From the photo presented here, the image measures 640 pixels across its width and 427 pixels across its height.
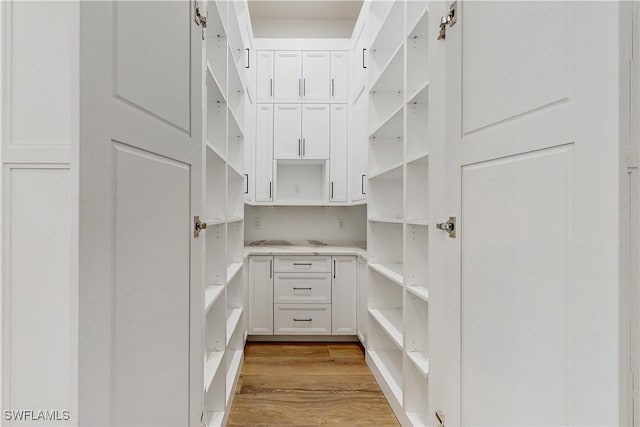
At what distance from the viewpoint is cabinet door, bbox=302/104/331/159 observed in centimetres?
342

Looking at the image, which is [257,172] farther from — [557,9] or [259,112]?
[557,9]

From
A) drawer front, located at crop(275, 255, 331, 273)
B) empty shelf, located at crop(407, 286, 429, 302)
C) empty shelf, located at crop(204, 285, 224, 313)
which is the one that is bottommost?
drawer front, located at crop(275, 255, 331, 273)

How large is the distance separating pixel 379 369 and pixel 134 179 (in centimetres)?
209

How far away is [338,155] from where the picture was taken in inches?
135

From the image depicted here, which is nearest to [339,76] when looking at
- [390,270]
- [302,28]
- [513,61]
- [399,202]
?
[302,28]

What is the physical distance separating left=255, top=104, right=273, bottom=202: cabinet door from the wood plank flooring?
4.68 feet

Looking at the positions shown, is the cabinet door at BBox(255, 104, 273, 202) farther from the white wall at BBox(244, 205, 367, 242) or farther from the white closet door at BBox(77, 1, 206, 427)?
the white closet door at BBox(77, 1, 206, 427)

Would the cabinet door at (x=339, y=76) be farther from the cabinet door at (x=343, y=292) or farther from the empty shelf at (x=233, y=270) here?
the empty shelf at (x=233, y=270)

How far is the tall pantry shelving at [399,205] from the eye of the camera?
6.11 feet

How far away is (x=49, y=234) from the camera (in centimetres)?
90

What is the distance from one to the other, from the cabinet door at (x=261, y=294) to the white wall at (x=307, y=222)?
2.25ft

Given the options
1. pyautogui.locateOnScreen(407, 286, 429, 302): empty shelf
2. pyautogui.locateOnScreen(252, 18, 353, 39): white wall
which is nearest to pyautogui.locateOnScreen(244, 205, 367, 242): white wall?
pyautogui.locateOnScreen(252, 18, 353, 39): white wall

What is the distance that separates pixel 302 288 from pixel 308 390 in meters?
1.03

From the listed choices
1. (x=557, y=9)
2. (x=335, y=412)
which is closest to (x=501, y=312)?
(x=557, y=9)
